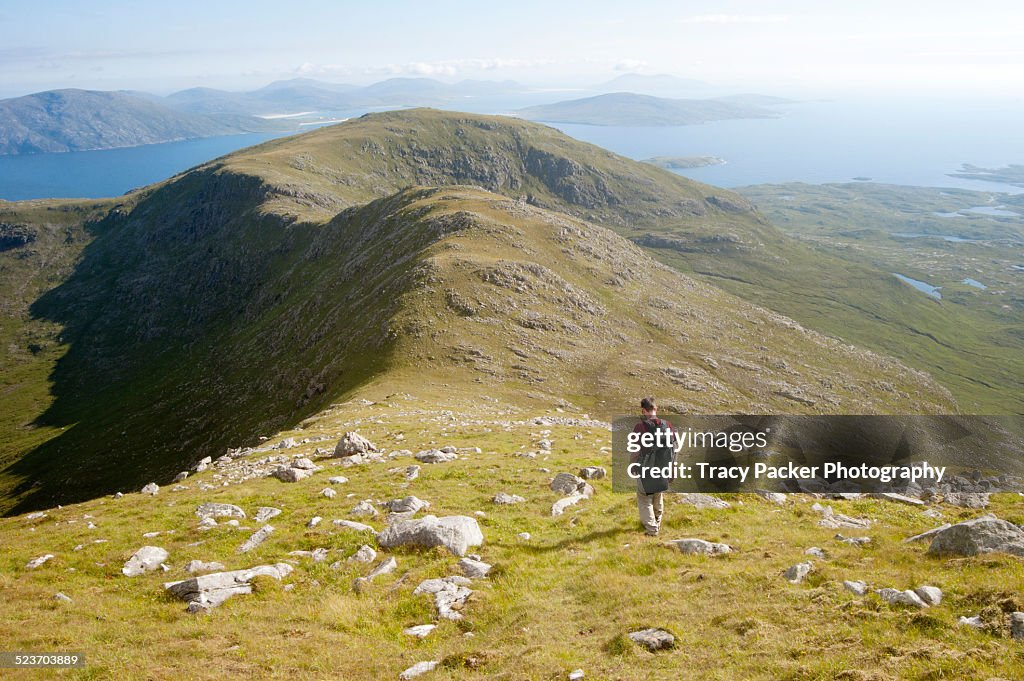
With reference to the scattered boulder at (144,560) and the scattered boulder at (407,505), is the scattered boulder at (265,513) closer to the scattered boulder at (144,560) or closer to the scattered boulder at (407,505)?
the scattered boulder at (144,560)

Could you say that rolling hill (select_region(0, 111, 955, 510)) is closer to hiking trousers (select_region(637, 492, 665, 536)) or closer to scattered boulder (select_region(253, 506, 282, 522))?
scattered boulder (select_region(253, 506, 282, 522))

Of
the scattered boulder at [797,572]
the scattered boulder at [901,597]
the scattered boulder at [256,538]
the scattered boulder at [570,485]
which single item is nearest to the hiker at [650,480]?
the scattered boulder at [797,572]

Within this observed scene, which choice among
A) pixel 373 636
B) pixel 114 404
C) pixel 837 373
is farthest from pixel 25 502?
pixel 837 373

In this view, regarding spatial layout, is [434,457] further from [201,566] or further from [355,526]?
[201,566]

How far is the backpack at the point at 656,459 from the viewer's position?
59.6 ft

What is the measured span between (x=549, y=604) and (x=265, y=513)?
13.7m

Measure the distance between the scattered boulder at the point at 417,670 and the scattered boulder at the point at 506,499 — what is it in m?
10.4

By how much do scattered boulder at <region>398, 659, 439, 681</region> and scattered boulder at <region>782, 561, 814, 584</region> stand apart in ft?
31.3

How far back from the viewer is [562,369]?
264ft

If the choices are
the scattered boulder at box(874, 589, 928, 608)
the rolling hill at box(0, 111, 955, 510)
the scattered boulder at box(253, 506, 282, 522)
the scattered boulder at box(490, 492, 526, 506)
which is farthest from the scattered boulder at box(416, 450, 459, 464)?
the rolling hill at box(0, 111, 955, 510)

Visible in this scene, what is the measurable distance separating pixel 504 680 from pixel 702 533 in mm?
10108

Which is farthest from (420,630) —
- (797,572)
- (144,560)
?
(144,560)

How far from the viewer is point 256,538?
19281 mm

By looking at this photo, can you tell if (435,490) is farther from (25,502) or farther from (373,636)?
(25,502)
